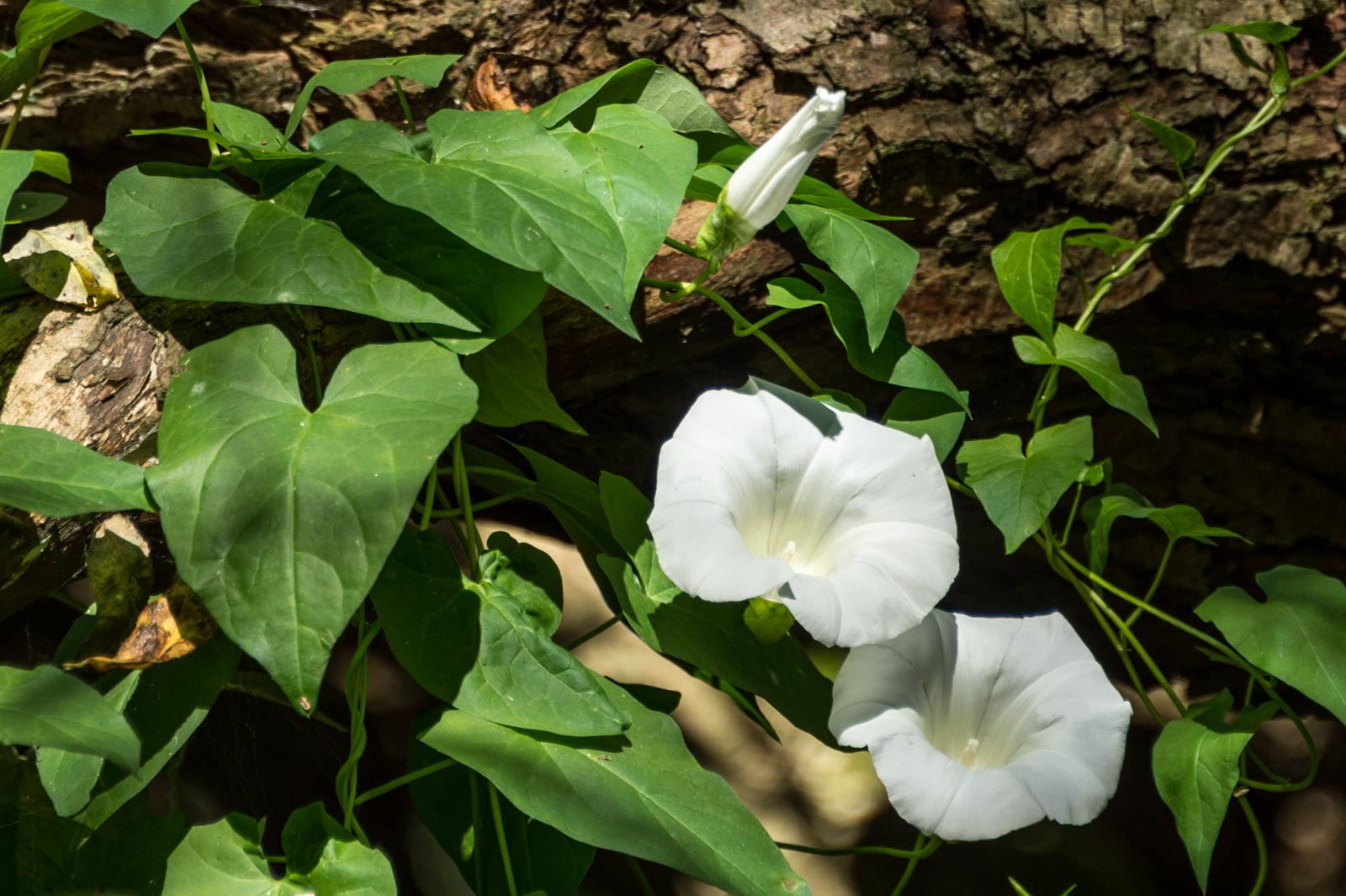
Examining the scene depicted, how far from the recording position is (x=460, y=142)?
0.97 meters

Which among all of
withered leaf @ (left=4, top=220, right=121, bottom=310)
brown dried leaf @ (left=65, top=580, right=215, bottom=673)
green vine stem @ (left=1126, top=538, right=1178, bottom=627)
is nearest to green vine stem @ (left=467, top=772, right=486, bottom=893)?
brown dried leaf @ (left=65, top=580, right=215, bottom=673)

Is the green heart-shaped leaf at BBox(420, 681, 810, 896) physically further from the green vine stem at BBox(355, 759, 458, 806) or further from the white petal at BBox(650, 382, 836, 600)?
the white petal at BBox(650, 382, 836, 600)

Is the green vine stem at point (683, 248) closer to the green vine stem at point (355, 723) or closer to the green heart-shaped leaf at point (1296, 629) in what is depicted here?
the green vine stem at point (355, 723)

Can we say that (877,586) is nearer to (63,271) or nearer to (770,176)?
(770,176)

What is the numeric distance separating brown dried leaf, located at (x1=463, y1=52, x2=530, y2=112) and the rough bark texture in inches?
0.9

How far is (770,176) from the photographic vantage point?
3.29ft

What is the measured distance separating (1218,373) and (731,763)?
2.96 ft

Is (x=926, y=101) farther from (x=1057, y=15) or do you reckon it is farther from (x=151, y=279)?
(x=151, y=279)

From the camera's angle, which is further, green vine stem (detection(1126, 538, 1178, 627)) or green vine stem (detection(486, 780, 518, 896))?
green vine stem (detection(1126, 538, 1178, 627))

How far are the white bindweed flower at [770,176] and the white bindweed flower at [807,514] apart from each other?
0.16 m

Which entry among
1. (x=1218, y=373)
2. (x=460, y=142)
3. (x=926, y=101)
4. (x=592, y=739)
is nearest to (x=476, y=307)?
(x=460, y=142)

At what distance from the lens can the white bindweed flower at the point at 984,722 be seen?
895 mm

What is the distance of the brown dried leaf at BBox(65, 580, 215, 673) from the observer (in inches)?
35.4

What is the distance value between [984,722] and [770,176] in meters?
0.59
